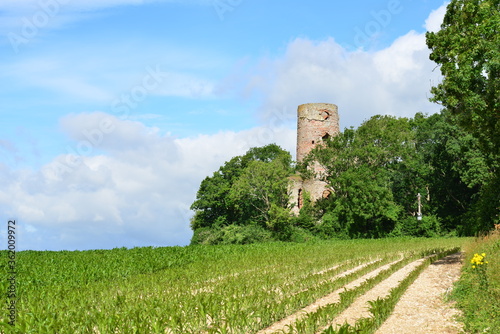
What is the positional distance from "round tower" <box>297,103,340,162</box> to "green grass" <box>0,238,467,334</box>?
Answer: 955 inches

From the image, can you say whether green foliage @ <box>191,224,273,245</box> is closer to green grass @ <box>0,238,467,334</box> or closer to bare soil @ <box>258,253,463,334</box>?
green grass @ <box>0,238,467,334</box>

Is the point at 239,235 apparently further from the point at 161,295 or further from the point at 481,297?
the point at 481,297

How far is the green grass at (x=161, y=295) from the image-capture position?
9047mm

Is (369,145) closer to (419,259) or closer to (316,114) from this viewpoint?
(316,114)

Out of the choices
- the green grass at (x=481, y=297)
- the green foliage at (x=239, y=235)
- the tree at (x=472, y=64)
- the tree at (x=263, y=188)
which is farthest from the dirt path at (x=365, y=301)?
the tree at (x=263, y=188)

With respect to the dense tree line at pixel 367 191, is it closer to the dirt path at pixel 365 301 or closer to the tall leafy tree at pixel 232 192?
the tall leafy tree at pixel 232 192

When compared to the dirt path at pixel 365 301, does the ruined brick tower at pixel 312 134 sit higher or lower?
higher

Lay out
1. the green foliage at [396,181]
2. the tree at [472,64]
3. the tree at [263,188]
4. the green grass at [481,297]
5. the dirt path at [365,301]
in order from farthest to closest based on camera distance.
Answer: the tree at [263,188] → the green foliage at [396,181] → the tree at [472,64] → the dirt path at [365,301] → the green grass at [481,297]

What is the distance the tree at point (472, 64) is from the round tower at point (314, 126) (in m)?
27.1

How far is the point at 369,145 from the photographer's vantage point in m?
44.1

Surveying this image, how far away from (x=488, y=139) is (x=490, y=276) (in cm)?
1063

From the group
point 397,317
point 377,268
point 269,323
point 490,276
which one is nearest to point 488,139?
point 377,268

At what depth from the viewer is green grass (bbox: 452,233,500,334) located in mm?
9469

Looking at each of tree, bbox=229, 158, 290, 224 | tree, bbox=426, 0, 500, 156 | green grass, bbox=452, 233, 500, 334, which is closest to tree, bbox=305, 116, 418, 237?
tree, bbox=229, 158, 290, 224
